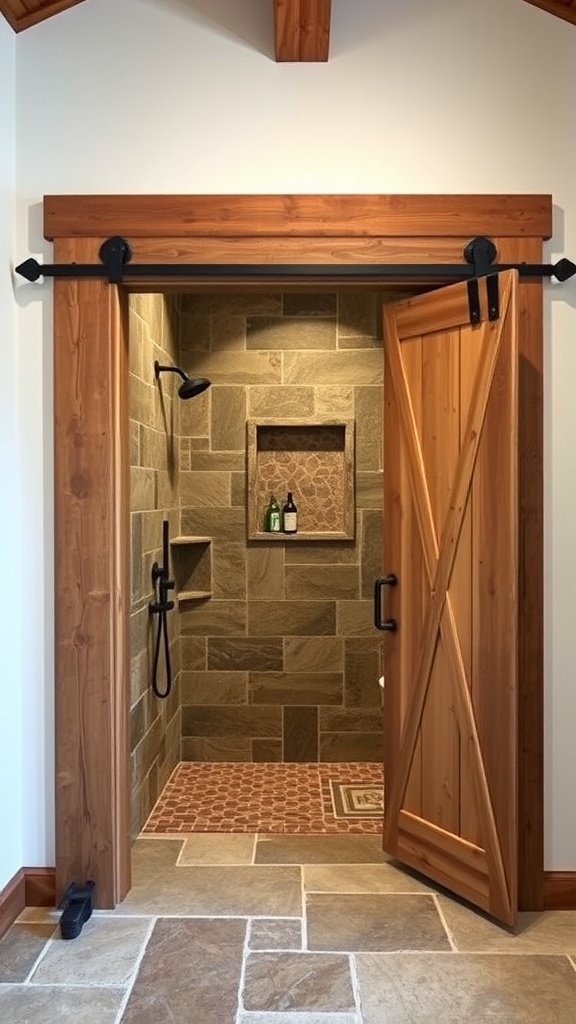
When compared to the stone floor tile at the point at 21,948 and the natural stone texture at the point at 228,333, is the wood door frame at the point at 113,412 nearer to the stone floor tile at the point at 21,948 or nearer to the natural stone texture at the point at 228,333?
the stone floor tile at the point at 21,948

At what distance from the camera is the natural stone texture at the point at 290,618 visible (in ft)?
13.6

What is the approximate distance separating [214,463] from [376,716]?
5.45ft

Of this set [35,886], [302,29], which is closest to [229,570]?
[35,886]

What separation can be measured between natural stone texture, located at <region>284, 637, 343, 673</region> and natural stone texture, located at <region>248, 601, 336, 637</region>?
4 cm

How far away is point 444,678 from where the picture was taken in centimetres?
255

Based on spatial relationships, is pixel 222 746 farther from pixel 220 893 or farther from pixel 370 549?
pixel 220 893

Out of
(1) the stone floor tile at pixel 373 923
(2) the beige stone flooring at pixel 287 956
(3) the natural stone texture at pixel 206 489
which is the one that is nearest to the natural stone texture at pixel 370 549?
(3) the natural stone texture at pixel 206 489

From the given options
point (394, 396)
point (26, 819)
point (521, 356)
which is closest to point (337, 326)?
point (394, 396)

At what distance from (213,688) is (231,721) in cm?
21

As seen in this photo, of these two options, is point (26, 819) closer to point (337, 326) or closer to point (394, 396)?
point (394, 396)

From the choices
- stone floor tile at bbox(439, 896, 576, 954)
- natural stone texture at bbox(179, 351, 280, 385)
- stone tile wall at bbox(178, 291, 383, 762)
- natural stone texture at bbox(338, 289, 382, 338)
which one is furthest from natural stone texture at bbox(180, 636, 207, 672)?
stone floor tile at bbox(439, 896, 576, 954)

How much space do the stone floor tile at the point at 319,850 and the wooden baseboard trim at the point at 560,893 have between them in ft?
2.00

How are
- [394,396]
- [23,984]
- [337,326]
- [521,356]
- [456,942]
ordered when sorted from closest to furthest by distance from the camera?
[23,984]
[456,942]
[521,356]
[394,396]
[337,326]

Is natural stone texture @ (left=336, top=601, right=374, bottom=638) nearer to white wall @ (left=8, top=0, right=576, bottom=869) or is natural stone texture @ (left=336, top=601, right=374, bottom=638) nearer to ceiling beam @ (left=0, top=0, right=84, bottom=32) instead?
white wall @ (left=8, top=0, right=576, bottom=869)
